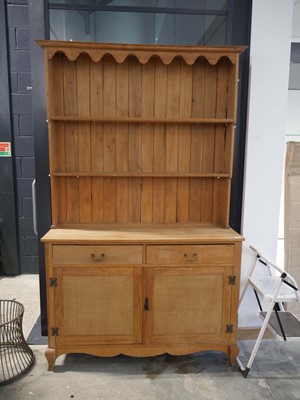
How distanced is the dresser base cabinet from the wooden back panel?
343 mm

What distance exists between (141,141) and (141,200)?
0.44 meters

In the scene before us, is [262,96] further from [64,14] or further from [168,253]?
[64,14]

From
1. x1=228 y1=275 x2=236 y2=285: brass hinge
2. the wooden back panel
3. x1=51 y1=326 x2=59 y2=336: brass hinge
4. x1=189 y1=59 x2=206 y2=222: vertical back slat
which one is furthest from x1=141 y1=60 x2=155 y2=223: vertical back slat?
x1=51 y1=326 x2=59 y2=336: brass hinge

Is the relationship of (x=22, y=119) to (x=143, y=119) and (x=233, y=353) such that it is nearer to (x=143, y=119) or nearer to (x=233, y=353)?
(x=143, y=119)

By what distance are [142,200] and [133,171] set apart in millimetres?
227

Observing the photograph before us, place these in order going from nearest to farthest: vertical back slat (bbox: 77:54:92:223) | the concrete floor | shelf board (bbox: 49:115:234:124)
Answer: the concrete floor, shelf board (bbox: 49:115:234:124), vertical back slat (bbox: 77:54:92:223)

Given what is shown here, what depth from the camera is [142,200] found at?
2406 mm

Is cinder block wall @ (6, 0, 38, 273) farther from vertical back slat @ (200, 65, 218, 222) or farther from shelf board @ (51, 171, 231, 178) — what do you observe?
vertical back slat @ (200, 65, 218, 222)

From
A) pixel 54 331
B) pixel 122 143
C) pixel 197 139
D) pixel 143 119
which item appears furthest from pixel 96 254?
pixel 197 139

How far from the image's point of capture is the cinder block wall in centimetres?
327

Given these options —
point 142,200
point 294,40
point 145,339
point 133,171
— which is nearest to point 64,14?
point 133,171

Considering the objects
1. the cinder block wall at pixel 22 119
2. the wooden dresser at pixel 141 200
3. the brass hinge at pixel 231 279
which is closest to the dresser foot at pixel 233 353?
the wooden dresser at pixel 141 200

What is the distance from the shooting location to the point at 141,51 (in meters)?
2.06

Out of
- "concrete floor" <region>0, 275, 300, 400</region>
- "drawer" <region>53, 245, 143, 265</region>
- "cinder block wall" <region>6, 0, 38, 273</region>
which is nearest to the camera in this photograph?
"concrete floor" <region>0, 275, 300, 400</region>
